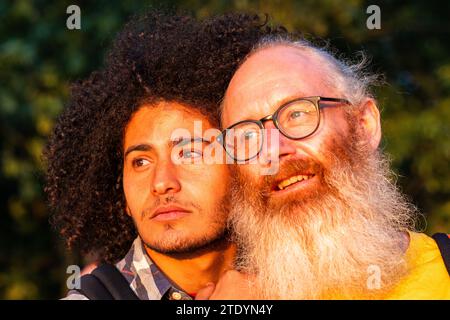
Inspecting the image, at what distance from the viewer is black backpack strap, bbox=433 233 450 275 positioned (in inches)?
154

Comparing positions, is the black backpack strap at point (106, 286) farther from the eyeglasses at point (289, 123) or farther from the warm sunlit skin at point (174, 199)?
the eyeglasses at point (289, 123)

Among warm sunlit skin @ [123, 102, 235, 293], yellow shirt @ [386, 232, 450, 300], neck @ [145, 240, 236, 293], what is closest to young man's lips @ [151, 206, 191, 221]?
warm sunlit skin @ [123, 102, 235, 293]

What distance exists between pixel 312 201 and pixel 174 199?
0.72 meters

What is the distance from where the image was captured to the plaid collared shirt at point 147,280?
4250 millimetres

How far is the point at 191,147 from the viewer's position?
170 inches

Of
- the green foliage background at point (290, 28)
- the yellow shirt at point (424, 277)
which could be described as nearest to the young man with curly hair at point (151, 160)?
the yellow shirt at point (424, 277)

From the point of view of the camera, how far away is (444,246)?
4012 mm

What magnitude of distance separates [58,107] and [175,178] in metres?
4.07

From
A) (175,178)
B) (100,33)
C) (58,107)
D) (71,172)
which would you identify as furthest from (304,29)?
(175,178)

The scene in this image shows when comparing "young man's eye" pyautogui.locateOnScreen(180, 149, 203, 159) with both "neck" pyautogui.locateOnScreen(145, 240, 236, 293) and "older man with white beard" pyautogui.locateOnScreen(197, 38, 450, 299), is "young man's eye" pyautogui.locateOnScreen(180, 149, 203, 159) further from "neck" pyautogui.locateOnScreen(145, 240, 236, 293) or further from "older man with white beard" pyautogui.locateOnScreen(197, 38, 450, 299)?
"neck" pyautogui.locateOnScreen(145, 240, 236, 293)

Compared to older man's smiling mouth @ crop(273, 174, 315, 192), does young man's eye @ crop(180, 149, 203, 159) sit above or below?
above

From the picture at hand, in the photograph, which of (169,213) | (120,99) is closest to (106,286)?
(169,213)
